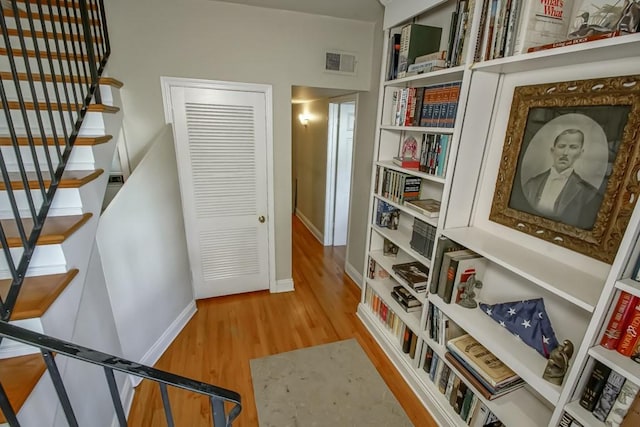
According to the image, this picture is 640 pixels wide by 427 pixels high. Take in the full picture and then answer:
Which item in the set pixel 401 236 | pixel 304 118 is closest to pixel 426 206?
pixel 401 236

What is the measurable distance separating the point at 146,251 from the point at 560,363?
2398mm

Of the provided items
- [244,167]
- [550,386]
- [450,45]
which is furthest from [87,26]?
[550,386]

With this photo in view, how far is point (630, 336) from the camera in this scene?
38.7 inches

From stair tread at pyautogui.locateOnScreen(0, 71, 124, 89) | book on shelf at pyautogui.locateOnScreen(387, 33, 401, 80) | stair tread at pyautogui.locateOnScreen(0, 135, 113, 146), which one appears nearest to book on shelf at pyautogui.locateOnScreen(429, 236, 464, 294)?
book on shelf at pyautogui.locateOnScreen(387, 33, 401, 80)

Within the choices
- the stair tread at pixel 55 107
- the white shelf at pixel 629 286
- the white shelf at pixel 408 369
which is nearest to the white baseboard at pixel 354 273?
the white shelf at pixel 408 369

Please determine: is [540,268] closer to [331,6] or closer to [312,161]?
[331,6]

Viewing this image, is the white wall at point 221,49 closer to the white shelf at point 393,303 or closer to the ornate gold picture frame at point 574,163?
the white shelf at point 393,303

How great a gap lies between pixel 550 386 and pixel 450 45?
1.73 meters

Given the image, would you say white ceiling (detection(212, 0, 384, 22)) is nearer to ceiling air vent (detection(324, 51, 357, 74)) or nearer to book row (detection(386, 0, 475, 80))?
ceiling air vent (detection(324, 51, 357, 74))

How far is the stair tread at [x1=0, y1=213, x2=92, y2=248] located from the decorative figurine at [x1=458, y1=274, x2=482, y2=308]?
1.96 m

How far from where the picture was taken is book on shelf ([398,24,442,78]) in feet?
6.21

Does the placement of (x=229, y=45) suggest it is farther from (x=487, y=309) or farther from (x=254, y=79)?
(x=487, y=309)

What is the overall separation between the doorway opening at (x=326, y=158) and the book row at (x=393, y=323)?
44.6 inches

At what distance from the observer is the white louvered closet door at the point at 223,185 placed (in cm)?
248
